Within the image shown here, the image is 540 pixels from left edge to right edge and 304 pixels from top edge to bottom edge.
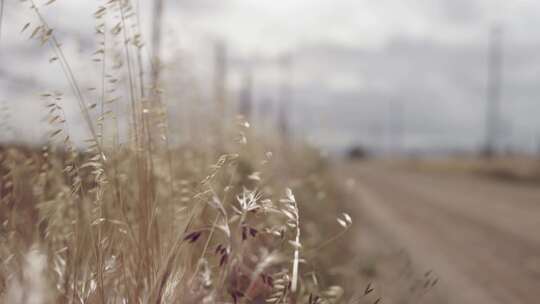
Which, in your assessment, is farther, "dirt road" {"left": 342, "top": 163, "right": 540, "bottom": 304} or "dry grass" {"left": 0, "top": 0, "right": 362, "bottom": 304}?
"dirt road" {"left": 342, "top": 163, "right": 540, "bottom": 304}

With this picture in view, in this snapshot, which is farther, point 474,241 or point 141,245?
point 474,241

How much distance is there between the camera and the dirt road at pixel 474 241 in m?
6.21

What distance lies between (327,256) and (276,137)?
Answer: 4.28 meters

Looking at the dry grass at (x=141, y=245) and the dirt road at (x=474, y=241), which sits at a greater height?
the dry grass at (x=141, y=245)

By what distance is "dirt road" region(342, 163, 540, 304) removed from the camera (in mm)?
6207

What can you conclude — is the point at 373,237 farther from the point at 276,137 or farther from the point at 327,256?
the point at 327,256

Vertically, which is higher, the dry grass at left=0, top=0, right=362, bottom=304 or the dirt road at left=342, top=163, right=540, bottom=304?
the dry grass at left=0, top=0, right=362, bottom=304

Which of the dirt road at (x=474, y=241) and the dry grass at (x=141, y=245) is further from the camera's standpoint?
the dirt road at (x=474, y=241)

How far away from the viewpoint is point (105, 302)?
1745 mm

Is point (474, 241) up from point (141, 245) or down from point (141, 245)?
down

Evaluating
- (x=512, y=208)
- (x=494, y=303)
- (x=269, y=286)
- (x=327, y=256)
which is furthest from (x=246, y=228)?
(x=512, y=208)

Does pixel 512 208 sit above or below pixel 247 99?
below

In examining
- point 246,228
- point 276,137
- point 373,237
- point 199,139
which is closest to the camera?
point 246,228

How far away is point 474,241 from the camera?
30.9ft
